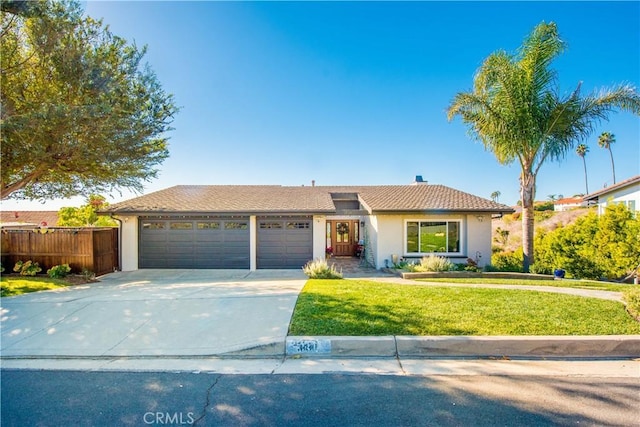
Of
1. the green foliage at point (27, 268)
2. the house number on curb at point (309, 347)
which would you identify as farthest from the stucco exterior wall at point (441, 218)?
the green foliage at point (27, 268)

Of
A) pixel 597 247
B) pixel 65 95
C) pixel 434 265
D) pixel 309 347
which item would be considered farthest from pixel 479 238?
pixel 65 95

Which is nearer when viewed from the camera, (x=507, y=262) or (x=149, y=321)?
(x=149, y=321)

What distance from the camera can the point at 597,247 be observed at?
1171cm

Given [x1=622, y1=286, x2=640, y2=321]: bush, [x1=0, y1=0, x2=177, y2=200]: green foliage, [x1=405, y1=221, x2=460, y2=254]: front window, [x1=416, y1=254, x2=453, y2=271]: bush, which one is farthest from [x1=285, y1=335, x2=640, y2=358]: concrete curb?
[x1=0, y1=0, x2=177, y2=200]: green foliage

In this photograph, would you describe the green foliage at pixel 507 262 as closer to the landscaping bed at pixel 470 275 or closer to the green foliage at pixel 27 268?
the landscaping bed at pixel 470 275

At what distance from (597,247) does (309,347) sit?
41.3 feet

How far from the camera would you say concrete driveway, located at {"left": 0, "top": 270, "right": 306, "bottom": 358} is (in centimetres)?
515

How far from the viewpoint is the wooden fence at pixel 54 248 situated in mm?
11648

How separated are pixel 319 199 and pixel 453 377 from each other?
11.5 metres

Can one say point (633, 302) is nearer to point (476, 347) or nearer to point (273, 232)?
point (476, 347)

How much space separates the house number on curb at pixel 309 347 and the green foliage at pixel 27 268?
11.6m

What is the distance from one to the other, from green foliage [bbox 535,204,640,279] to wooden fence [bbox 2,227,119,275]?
56.5ft

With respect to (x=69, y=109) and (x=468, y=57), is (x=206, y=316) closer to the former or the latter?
(x=69, y=109)

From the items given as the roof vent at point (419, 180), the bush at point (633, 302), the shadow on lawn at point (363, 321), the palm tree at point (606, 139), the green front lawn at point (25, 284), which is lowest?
the green front lawn at point (25, 284)
